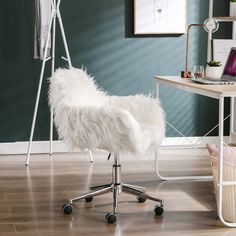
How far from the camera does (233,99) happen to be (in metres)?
5.60

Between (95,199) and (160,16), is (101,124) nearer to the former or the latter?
(95,199)

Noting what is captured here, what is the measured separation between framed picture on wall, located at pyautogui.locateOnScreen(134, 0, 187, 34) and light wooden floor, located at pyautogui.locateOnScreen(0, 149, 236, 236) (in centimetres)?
115

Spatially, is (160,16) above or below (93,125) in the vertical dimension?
above

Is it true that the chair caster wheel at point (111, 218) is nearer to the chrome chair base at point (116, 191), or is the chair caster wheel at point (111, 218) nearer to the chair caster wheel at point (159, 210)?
the chrome chair base at point (116, 191)

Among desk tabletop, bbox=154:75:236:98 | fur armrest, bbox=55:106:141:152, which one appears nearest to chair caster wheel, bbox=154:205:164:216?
fur armrest, bbox=55:106:141:152

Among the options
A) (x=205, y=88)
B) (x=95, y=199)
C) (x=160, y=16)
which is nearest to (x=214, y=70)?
(x=205, y=88)

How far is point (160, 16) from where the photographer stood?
5.62m

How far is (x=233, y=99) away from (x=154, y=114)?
1866 mm

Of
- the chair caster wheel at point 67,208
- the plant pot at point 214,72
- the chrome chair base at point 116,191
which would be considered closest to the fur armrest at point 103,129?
the chrome chair base at point 116,191

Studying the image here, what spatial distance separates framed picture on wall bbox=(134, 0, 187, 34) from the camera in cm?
556

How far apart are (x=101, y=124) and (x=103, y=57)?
2201mm

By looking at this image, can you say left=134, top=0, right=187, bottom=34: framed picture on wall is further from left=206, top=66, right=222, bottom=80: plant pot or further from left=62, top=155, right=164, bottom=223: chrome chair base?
left=62, top=155, right=164, bottom=223: chrome chair base

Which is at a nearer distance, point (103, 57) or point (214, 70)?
point (214, 70)

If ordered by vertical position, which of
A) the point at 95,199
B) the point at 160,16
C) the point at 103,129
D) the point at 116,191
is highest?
the point at 160,16
